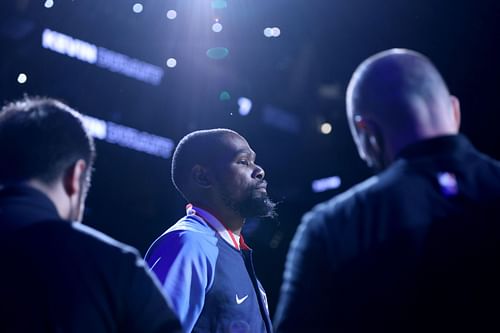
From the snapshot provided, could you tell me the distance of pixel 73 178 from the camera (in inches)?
64.9

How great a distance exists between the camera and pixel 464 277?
142 centimetres

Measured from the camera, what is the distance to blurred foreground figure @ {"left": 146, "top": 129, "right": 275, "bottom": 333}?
2.65 meters

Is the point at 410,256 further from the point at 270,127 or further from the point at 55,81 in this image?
the point at 270,127

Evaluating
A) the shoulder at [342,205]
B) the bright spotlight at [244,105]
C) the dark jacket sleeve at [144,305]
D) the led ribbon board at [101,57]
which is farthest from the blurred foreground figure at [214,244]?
the bright spotlight at [244,105]

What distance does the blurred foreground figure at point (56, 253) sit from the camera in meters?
1.50

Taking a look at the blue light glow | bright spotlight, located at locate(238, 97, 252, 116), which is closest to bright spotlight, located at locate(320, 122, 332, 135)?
the blue light glow

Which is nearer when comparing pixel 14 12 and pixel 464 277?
pixel 464 277

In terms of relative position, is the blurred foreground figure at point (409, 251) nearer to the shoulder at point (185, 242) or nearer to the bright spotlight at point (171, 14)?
the shoulder at point (185, 242)

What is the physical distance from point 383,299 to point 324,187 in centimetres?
607

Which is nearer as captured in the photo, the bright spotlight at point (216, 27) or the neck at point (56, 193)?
the neck at point (56, 193)

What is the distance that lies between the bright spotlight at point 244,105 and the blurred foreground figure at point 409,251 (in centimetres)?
504

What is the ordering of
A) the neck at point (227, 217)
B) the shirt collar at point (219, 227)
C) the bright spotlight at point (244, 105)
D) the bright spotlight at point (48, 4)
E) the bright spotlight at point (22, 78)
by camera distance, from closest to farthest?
the shirt collar at point (219, 227), the neck at point (227, 217), the bright spotlight at point (22, 78), the bright spotlight at point (48, 4), the bright spotlight at point (244, 105)

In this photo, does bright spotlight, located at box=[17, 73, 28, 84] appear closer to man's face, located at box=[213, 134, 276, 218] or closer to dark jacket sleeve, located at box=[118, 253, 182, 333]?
man's face, located at box=[213, 134, 276, 218]

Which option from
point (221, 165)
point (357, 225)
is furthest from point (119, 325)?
point (221, 165)
